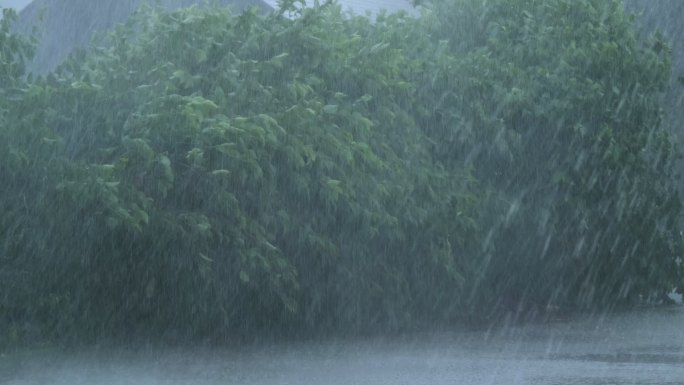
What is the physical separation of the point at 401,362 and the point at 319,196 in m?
1.70

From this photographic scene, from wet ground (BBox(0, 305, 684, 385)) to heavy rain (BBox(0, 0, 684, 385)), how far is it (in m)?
0.05

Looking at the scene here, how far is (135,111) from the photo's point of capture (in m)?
10.1

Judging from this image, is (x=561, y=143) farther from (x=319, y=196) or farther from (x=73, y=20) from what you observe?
(x=73, y=20)

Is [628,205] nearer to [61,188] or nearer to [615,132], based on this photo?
[615,132]

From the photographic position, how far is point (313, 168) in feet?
34.5

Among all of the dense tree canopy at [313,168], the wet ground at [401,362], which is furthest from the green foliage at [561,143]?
the wet ground at [401,362]

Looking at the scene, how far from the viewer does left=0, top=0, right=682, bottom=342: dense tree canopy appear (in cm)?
962

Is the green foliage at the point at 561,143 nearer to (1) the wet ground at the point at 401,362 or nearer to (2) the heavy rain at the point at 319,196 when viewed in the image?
(2) the heavy rain at the point at 319,196

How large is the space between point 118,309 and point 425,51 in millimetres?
4612

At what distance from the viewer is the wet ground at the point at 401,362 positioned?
9.02m

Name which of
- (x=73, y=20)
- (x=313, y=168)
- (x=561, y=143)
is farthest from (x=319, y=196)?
(x=73, y=20)

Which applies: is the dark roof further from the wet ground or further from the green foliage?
the wet ground

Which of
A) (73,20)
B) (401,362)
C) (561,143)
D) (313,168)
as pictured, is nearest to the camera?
(401,362)

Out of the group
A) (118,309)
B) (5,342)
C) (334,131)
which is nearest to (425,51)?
(334,131)
